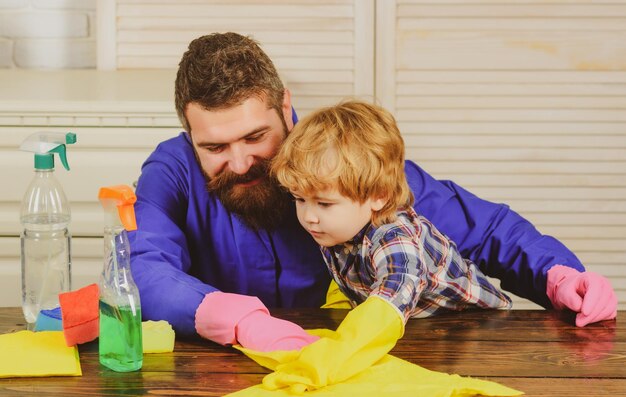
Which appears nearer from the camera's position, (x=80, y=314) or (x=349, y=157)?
(x=80, y=314)

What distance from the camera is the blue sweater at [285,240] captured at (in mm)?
1913

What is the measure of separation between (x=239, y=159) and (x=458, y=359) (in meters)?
0.61

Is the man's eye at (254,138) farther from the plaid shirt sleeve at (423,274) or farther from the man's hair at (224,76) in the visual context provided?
the plaid shirt sleeve at (423,274)

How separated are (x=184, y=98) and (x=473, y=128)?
4.61 feet

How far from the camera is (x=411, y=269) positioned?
1571mm

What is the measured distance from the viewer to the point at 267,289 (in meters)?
2.04

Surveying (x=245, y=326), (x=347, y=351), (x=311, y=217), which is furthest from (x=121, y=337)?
(x=311, y=217)

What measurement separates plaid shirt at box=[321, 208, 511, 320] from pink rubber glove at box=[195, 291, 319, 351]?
0.14m

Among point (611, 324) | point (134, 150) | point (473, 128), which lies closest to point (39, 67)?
point (134, 150)

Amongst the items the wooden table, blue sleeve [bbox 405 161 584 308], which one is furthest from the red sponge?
blue sleeve [bbox 405 161 584 308]

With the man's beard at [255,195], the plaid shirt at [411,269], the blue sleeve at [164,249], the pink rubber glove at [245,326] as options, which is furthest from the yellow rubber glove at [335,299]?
the pink rubber glove at [245,326]

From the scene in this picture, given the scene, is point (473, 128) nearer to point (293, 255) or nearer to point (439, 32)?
point (439, 32)

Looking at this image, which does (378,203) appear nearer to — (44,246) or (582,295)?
(582,295)

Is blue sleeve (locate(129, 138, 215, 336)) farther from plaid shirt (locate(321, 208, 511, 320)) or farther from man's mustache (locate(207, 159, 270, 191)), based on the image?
plaid shirt (locate(321, 208, 511, 320))
